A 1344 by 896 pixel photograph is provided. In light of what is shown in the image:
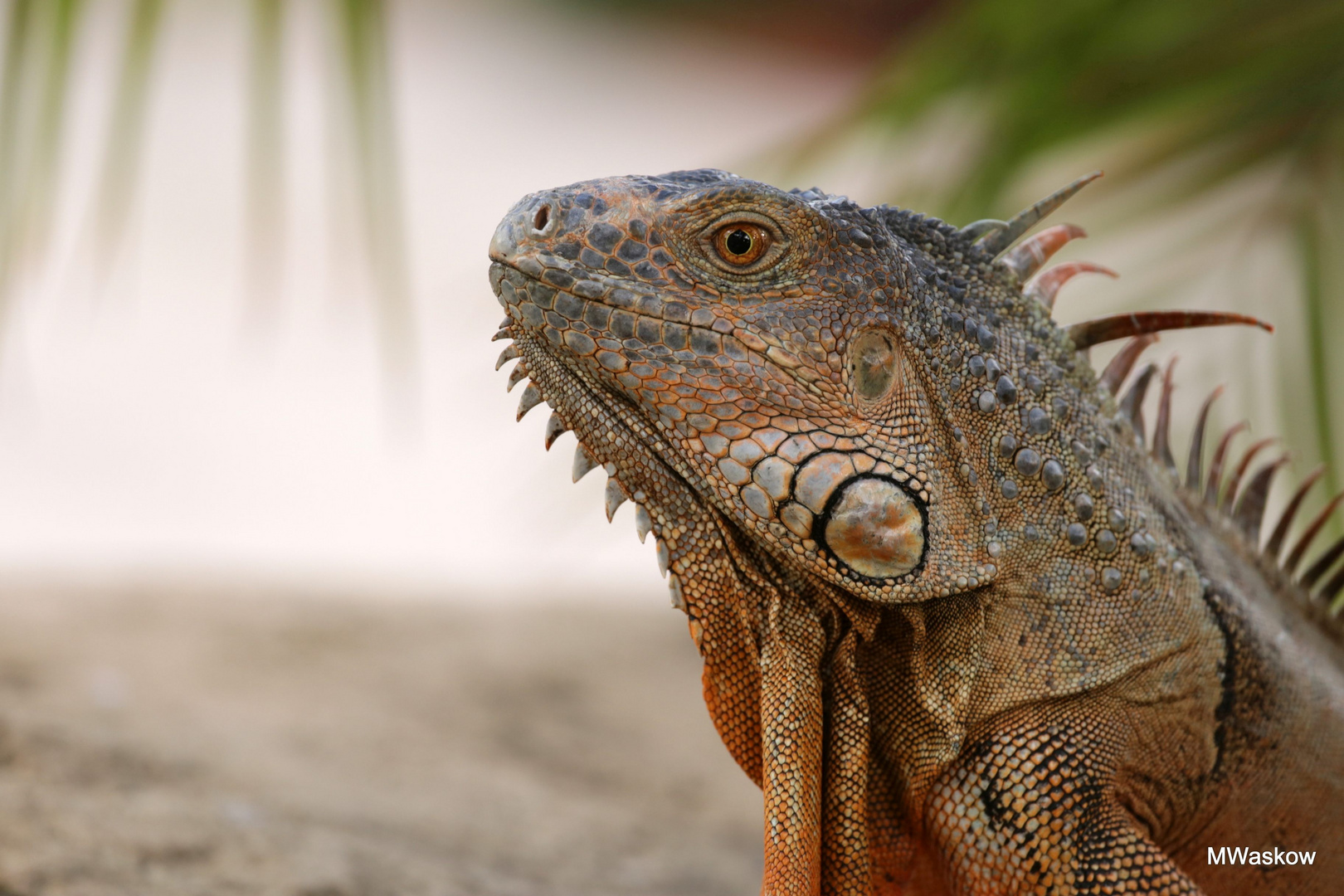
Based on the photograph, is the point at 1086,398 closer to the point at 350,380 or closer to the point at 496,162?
the point at 350,380

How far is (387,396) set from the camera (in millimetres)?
10633

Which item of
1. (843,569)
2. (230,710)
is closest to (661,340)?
(843,569)

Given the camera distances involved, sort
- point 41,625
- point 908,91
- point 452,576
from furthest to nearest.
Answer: point 452,576 < point 41,625 < point 908,91

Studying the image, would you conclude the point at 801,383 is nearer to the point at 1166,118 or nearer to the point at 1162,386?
the point at 1162,386

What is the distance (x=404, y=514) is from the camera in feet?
32.4

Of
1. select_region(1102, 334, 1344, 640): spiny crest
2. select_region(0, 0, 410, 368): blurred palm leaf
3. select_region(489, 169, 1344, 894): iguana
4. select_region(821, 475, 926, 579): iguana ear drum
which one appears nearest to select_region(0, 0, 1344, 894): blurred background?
select_region(0, 0, 410, 368): blurred palm leaf

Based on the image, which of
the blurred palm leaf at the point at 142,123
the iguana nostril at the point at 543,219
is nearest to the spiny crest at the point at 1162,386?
the iguana nostril at the point at 543,219

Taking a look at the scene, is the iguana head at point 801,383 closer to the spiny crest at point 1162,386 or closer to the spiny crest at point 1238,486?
the spiny crest at point 1162,386

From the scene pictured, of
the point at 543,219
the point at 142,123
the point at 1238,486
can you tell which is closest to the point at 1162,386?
the point at 1238,486

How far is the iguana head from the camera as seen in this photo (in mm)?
1887

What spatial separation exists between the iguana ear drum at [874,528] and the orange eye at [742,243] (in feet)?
1.47

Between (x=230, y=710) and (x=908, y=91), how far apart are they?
3.93m

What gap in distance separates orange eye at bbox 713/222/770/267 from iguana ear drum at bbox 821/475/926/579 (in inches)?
17.6

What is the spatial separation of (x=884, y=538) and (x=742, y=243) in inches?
23.1
